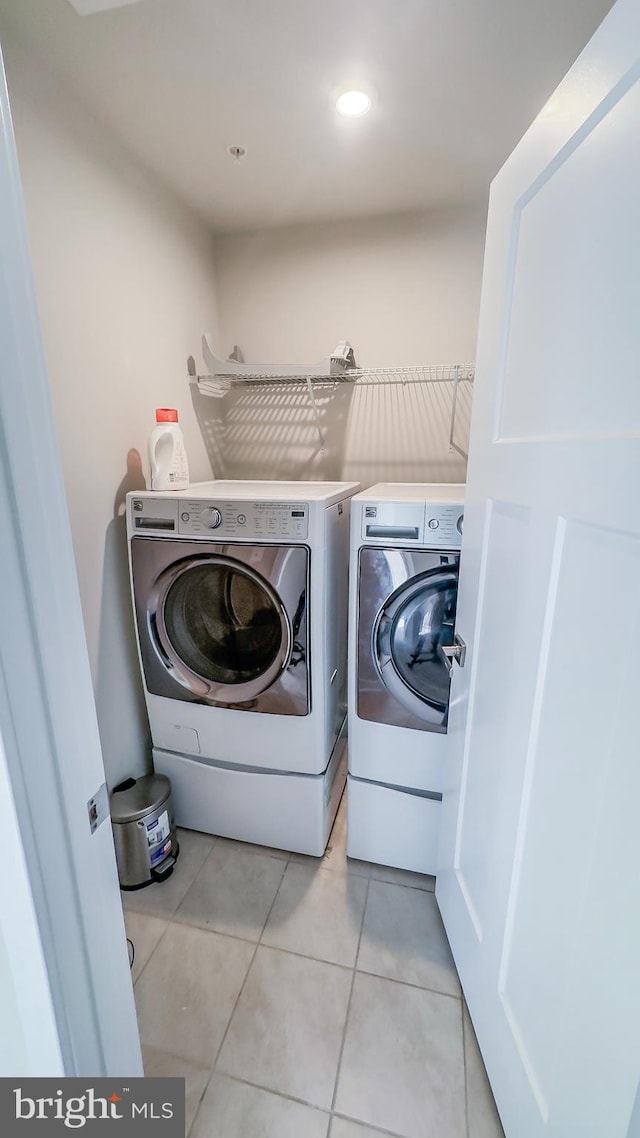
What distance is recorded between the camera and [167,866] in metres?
1.57

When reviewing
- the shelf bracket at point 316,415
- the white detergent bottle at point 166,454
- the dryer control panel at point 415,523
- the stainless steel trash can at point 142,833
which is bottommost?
the stainless steel trash can at point 142,833

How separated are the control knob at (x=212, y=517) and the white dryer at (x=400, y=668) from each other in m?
0.42

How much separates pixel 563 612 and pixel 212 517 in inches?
39.7

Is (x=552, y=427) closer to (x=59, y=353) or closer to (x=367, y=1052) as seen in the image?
(x=59, y=353)

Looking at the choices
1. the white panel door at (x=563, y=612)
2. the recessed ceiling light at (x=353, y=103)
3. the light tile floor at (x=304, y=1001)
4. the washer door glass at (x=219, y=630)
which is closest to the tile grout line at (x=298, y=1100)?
the light tile floor at (x=304, y=1001)

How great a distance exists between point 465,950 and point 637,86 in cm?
172

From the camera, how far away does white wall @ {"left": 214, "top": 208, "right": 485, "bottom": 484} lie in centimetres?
190

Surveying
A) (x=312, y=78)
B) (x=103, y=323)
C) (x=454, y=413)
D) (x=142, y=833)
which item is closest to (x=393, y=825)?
(x=142, y=833)

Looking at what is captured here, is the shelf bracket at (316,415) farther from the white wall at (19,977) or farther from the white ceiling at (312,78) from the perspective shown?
the white wall at (19,977)

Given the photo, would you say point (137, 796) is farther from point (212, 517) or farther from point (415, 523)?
point (415, 523)

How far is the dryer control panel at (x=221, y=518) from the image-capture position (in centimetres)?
130

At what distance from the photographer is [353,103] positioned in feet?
4.29

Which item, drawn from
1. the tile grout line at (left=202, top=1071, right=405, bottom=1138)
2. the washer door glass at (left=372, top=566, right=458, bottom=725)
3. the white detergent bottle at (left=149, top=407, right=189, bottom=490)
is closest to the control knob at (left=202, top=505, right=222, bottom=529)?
the white detergent bottle at (left=149, top=407, right=189, bottom=490)

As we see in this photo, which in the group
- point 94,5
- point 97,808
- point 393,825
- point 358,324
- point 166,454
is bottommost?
point 393,825
